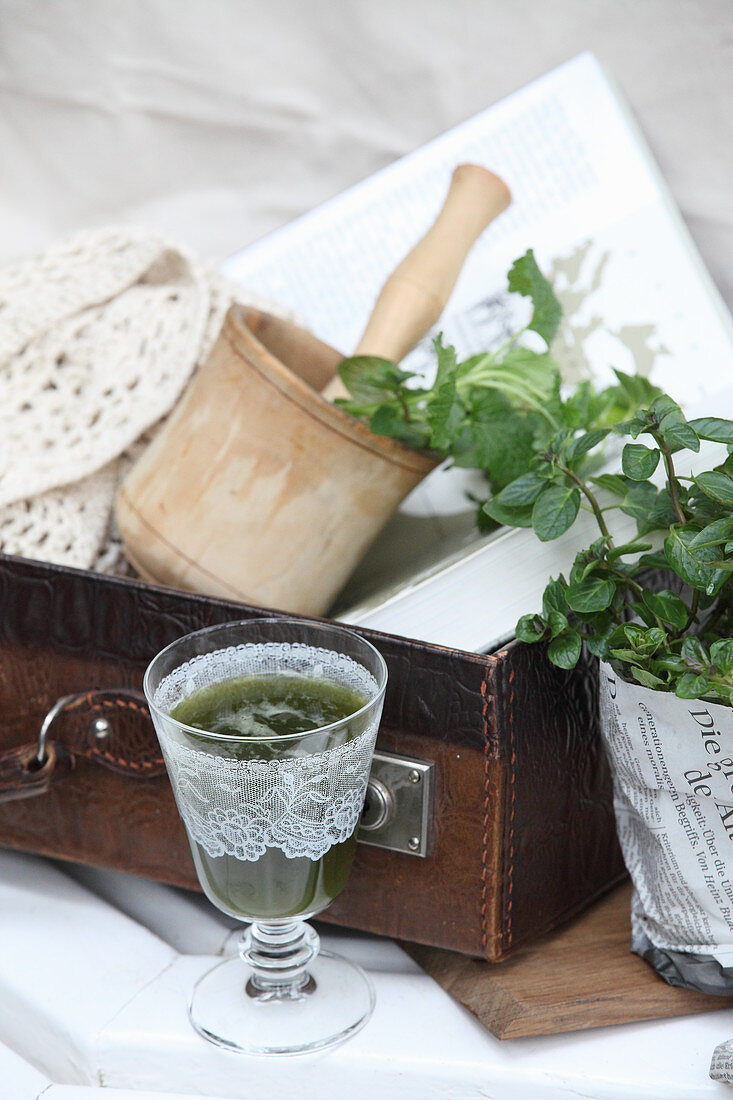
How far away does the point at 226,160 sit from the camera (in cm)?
114

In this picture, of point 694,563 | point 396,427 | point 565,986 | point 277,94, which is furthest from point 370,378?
point 277,94

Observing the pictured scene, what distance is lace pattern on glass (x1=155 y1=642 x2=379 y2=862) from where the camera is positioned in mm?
512

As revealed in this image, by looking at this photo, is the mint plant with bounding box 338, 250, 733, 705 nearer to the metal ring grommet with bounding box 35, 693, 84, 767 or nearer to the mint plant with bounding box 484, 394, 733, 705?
the mint plant with bounding box 484, 394, 733, 705

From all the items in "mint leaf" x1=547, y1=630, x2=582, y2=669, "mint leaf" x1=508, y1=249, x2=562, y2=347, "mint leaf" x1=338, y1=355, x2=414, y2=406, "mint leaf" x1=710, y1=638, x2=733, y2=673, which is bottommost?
"mint leaf" x1=547, y1=630, x2=582, y2=669

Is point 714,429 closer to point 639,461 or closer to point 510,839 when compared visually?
point 639,461

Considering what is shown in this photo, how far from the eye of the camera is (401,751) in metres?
0.59

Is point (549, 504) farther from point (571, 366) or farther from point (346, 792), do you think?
point (571, 366)

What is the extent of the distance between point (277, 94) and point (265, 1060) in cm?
89

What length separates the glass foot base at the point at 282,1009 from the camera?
585 mm

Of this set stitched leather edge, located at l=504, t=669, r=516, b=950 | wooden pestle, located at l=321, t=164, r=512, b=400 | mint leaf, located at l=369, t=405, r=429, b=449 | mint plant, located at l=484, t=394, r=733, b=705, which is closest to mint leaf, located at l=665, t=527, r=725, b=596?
mint plant, located at l=484, t=394, r=733, b=705

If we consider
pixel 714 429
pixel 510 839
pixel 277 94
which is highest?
pixel 277 94

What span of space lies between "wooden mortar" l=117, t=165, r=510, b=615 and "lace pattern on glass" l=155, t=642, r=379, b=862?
0.15 meters

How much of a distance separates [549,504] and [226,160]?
2.45ft

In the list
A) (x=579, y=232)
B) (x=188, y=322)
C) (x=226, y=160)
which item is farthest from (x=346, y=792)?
(x=226, y=160)
